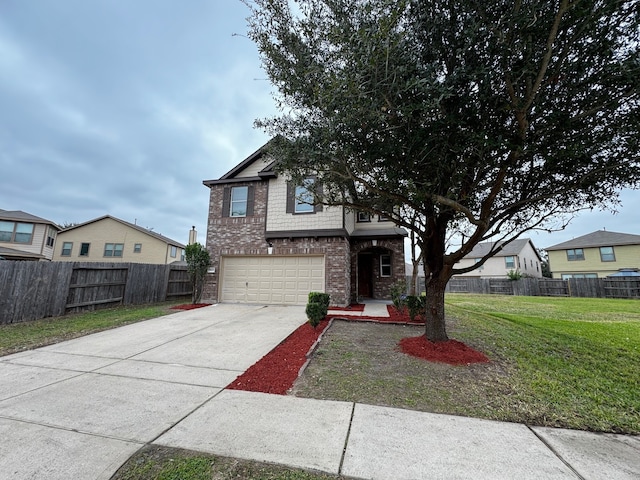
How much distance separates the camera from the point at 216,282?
1191 centimetres

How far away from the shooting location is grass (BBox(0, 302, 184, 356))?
5882mm

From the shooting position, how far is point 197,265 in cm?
1155

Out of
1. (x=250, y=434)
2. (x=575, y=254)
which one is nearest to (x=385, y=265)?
(x=250, y=434)

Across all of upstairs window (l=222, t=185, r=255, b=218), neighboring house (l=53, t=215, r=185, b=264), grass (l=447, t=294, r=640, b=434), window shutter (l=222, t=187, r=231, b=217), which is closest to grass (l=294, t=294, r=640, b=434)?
grass (l=447, t=294, r=640, b=434)

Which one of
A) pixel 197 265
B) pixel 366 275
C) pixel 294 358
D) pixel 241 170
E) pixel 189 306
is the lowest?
pixel 294 358

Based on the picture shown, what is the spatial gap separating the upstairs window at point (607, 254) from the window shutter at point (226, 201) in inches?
1316

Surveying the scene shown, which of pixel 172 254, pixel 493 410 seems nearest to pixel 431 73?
pixel 493 410

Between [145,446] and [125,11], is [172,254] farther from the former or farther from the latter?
[145,446]

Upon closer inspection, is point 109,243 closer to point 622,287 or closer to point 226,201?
point 226,201

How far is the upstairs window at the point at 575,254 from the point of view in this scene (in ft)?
87.0

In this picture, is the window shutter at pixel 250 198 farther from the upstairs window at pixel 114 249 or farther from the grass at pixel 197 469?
the upstairs window at pixel 114 249

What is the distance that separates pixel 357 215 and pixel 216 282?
742cm

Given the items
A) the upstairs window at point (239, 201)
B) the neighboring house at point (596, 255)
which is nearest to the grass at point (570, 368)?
the upstairs window at point (239, 201)

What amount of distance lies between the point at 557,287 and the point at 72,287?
98.0 ft
